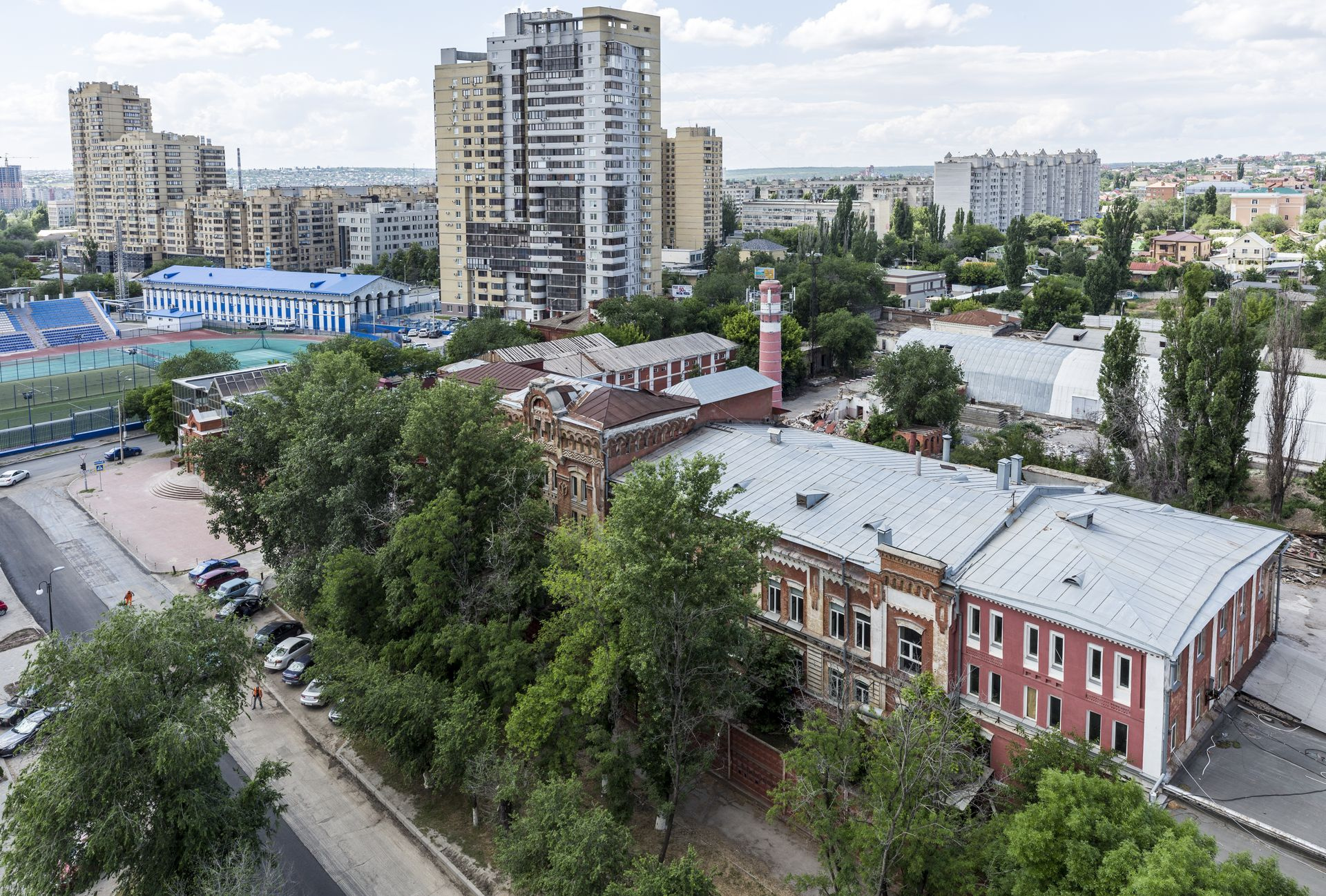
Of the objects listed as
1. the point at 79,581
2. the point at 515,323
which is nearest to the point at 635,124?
the point at 515,323

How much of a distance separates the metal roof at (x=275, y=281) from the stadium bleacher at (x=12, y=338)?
933 inches

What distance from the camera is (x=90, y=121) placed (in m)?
194

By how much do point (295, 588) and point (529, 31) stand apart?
86939 millimetres

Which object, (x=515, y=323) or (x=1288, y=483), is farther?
(x=515, y=323)

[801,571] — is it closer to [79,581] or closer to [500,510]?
[500,510]

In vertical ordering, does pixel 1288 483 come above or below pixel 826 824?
above

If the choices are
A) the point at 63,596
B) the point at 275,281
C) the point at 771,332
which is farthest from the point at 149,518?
the point at 275,281

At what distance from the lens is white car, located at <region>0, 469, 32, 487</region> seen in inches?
2454

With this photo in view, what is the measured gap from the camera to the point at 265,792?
25.3m

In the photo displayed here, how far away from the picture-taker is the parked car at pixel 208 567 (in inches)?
1832

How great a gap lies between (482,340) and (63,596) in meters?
39.7

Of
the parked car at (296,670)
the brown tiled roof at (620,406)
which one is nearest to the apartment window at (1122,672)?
the brown tiled roof at (620,406)

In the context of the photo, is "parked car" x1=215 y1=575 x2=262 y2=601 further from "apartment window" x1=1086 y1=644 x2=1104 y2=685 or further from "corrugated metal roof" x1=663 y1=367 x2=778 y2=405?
"apartment window" x1=1086 y1=644 x2=1104 y2=685

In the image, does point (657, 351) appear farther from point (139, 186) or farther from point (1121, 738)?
point (139, 186)
